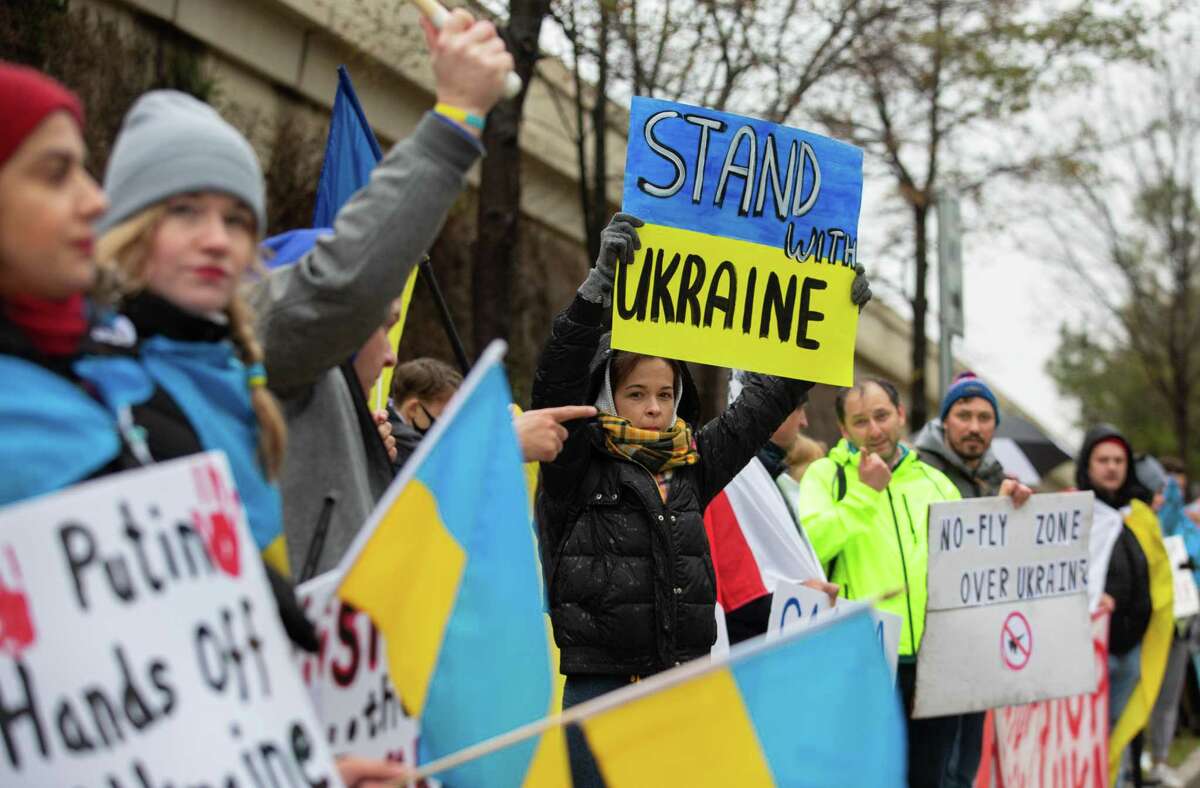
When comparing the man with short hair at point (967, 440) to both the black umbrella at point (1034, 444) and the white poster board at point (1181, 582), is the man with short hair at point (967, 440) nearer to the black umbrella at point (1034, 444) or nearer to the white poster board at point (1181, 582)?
the white poster board at point (1181, 582)

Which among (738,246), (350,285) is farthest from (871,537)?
(350,285)

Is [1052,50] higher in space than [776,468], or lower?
higher

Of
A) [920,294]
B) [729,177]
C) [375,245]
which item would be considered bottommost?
[375,245]

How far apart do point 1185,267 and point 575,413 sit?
24.1 meters

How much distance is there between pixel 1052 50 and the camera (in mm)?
14641

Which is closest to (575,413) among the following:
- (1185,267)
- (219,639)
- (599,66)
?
(219,639)

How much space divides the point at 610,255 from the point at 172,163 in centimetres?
225

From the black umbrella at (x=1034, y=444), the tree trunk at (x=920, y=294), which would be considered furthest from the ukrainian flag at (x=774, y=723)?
the tree trunk at (x=920, y=294)

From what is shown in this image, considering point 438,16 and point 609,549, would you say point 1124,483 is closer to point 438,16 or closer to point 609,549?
point 609,549

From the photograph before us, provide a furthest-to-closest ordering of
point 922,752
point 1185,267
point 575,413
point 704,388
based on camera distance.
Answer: point 1185,267, point 704,388, point 922,752, point 575,413

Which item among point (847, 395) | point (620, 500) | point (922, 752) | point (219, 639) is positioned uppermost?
point (847, 395)

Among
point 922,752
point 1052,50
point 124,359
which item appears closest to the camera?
point 124,359

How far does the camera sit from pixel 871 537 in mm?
6203

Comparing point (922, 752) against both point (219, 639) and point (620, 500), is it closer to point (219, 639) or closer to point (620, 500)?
point (620, 500)
